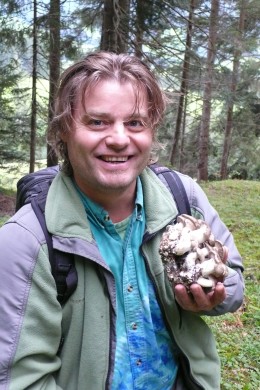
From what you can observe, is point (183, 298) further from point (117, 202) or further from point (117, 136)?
point (117, 136)

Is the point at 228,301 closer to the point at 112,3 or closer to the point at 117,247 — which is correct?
the point at 117,247

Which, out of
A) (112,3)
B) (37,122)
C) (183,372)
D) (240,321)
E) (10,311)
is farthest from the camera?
(37,122)

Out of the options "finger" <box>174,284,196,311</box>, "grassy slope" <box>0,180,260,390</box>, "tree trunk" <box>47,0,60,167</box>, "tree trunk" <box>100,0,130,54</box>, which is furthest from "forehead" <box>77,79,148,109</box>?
"tree trunk" <box>47,0,60,167</box>

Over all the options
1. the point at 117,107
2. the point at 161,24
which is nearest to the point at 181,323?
the point at 117,107

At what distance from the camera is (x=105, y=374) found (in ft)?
5.05

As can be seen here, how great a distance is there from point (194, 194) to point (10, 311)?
931mm

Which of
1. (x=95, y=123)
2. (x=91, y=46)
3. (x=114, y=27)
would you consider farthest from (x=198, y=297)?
(x=91, y=46)

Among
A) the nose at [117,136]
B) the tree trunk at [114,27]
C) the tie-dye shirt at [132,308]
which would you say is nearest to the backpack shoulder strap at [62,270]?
the tie-dye shirt at [132,308]

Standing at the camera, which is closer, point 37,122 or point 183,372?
point 183,372

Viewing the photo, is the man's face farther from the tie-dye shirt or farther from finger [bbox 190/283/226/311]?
finger [bbox 190/283/226/311]

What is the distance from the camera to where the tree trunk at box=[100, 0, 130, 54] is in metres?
7.75

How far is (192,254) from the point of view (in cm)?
167

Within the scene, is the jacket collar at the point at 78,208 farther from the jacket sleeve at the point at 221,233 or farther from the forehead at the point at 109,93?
the forehead at the point at 109,93

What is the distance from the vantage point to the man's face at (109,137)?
5.23ft
